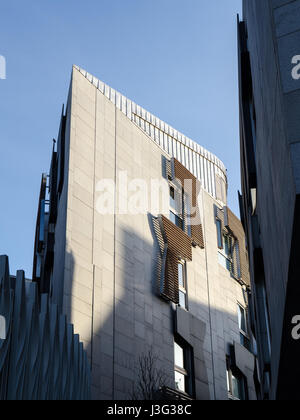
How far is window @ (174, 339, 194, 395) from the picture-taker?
32594mm

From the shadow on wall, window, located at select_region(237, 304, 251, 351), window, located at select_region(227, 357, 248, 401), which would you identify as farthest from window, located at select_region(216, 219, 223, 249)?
window, located at select_region(227, 357, 248, 401)

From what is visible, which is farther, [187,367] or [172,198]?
[172,198]

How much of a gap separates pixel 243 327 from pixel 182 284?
10.1 metres

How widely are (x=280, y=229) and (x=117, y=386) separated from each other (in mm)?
16301

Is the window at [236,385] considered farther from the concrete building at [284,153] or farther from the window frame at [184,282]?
the concrete building at [284,153]

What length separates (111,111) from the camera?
3350cm

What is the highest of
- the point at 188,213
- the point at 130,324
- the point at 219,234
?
the point at 219,234

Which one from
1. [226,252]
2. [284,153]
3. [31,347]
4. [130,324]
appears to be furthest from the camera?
[226,252]

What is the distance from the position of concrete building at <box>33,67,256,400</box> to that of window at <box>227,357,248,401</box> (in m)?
0.08

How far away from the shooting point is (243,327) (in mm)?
44094

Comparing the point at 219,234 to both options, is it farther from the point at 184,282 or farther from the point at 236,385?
the point at 236,385

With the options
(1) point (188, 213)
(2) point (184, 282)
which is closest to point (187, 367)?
(2) point (184, 282)

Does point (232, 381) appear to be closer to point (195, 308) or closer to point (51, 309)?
point (195, 308)
